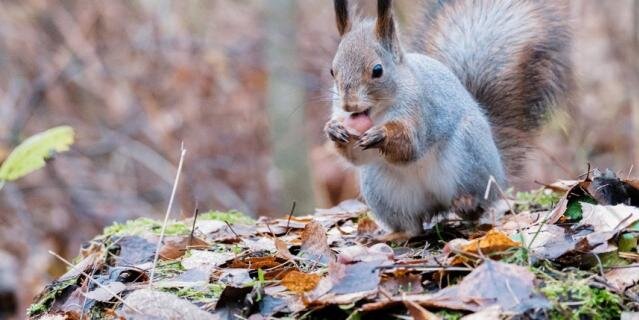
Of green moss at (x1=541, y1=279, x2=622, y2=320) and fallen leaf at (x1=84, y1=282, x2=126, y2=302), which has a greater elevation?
fallen leaf at (x1=84, y1=282, x2=126, y2=302)

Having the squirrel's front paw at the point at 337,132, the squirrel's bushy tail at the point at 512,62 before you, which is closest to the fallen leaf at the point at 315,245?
the squirrel's front paw at the point at 337,132

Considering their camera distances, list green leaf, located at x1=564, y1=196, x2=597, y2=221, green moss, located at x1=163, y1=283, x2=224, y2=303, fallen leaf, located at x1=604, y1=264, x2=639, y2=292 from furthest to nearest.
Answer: green leaf, located at x1=564, y1=196, x2=597, y2=221 → green moss, located at x1=163, y1=283, x2=224, y2=303 → fallen leaf, located at x1=604, y1=264, x2=639, y2=292

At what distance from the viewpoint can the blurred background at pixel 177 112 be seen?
561cm

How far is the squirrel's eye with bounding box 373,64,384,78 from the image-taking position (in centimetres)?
A: 217

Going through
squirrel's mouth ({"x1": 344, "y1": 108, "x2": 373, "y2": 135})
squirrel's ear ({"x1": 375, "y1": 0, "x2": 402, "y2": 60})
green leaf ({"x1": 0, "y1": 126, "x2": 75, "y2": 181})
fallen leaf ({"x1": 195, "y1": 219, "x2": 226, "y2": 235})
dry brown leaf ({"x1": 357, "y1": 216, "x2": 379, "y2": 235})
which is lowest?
dry brown leaf ({"x1": 357, "y1": 216, "x2": 379, "y2": 235})

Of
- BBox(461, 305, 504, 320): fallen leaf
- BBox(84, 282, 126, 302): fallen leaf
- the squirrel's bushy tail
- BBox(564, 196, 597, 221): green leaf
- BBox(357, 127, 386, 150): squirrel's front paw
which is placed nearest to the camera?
BBox(461, 305, 504, 320): fallen leaf

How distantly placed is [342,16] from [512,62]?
689mm

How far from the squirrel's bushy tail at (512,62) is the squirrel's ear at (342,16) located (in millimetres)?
542

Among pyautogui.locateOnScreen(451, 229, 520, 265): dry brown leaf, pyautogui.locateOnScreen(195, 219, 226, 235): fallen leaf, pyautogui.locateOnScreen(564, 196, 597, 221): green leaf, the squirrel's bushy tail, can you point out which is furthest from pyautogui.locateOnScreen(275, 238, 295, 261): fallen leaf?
the squirrel's bushy tail

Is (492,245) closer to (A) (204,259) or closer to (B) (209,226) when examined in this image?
(A) (204,259)

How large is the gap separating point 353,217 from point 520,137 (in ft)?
1.97

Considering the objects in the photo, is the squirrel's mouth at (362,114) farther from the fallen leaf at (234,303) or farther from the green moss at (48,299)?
the green moss at (48,299)

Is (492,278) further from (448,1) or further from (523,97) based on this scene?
(448,1)

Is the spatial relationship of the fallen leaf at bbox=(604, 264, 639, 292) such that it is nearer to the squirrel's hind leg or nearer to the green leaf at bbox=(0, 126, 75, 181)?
the squirrel's hind leg
